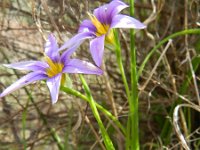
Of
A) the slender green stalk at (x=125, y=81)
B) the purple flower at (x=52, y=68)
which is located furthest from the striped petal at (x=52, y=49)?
the slender green stalk at (x=125, y=81)

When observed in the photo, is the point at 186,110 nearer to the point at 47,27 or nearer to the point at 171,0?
the point at 171,0

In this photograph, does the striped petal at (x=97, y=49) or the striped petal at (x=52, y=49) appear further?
the striped petal at (x=52, y=49)

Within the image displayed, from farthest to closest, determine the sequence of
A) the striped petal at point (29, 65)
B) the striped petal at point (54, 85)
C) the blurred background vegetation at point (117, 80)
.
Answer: the blurred background vegetation at point (117, 80), the striped petal at point (29, 65), the striped petal at point (54, 85)

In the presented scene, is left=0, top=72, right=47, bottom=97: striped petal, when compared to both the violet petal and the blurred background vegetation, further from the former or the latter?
the blurred background vegetation

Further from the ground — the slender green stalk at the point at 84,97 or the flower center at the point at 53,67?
the flower center at the point at 53,67

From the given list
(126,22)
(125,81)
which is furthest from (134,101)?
(126,22)

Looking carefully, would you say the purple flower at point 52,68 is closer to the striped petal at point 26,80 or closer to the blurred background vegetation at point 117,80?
the striped petal at point 26,80

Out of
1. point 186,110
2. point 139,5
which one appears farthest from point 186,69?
point 139,5
